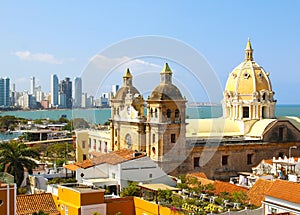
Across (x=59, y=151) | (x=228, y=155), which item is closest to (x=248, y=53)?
(x=228, y=155)

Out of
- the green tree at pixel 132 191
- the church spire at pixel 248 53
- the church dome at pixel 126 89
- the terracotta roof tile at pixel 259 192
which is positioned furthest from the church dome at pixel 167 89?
the church spire at pixel 248 53

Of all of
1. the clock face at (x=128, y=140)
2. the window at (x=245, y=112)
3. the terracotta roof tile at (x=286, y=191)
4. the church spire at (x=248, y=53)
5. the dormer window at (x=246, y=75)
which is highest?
the church spire at (x=248, y=53)

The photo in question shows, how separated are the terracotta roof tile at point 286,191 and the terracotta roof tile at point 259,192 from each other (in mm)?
2131

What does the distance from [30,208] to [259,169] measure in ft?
57.8

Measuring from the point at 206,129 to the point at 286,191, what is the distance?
2069 centimetres

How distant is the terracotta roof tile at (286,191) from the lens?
751 inches

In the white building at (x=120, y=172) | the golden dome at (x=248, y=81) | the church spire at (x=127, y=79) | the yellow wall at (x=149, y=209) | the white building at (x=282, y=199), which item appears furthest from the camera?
the golden dome at (x=248, y=81)

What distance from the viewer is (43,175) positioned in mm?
31000

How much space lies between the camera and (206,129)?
40.3 meters

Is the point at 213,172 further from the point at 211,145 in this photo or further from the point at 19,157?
the point at 19,157

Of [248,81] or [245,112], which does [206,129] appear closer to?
[245,112]

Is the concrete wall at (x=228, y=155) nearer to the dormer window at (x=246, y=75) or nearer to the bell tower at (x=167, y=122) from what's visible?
the bell tower at (x=167, y=122)

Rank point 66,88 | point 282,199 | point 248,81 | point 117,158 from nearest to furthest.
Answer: point 282,199 → point 117,158 → point 248,81 → point 66,88

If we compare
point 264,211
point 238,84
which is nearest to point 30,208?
point 264,211
